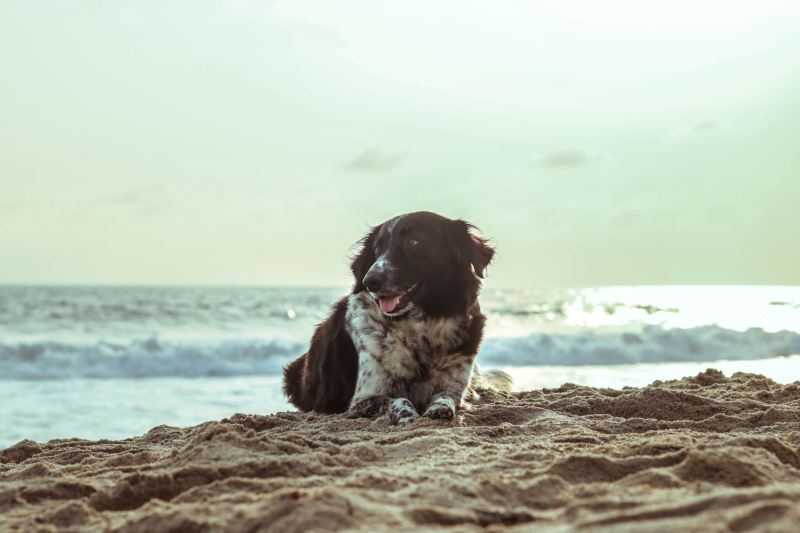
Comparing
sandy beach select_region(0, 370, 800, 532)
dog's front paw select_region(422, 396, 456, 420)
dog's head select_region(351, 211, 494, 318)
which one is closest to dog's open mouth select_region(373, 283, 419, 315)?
dog's head select_region(351, 211, 494, 318)

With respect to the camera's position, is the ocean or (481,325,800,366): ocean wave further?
(481,325,800,366): ocean wave

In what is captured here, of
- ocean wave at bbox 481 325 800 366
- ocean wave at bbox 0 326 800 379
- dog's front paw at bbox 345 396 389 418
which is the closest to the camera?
dog's front paw at bbox 345 396 389 418

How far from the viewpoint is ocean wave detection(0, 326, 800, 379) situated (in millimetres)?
13688

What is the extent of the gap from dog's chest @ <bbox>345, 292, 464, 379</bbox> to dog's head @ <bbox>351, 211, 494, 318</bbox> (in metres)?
0.08

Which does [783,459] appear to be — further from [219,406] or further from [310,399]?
[219,406]

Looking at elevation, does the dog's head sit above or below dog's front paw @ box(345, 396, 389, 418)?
above

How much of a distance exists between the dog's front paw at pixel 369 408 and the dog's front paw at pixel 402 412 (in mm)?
113

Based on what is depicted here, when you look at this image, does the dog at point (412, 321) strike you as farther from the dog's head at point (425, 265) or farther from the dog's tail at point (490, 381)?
the dog's tail at point (490, 381)

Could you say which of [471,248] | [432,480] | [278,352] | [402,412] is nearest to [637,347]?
[278,352]

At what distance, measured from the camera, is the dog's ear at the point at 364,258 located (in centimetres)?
561

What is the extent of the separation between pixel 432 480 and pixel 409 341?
2622 millimetres

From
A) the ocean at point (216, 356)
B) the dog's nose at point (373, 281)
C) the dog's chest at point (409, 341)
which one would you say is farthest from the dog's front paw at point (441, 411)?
the ocean at point (216, 356)

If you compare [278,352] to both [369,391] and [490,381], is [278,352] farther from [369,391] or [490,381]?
[369,391]

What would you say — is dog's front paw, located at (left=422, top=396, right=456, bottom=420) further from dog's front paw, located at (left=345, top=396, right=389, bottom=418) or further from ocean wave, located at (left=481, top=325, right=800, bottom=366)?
ocean wave, located at (left=481, top=325, right=800, bottom=366)
